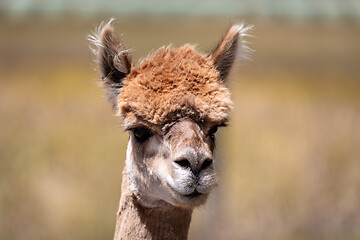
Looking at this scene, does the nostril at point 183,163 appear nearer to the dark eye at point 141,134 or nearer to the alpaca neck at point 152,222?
the dark eye at point 141,134

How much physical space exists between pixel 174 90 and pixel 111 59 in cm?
67

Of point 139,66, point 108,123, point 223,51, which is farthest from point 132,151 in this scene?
point 108,123

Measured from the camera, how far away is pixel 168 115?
355 centimetres

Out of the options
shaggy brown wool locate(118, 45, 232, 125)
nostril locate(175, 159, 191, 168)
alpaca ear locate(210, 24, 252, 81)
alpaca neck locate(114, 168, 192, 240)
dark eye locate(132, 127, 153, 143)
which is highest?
alpaca ear locate(210, 24, 252, 81)

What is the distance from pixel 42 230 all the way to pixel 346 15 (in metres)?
6.72

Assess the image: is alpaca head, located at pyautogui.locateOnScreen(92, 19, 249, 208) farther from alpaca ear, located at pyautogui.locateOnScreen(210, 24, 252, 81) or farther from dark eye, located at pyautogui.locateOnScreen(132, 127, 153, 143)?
alpaca ear, located at pyautogui.locateOnScreen(210, 24, 252, 81)

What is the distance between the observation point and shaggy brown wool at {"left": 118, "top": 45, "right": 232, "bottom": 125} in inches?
140

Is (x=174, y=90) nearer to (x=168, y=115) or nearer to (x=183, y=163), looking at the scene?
(x=168, y=115)

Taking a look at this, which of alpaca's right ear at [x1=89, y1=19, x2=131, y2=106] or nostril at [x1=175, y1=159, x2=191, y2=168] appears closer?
nostril at [x1=175, y1=159, x2=191, y2=168]

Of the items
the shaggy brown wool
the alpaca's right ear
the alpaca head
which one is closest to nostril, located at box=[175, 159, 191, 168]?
the alpaca head

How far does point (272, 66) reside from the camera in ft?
31.0

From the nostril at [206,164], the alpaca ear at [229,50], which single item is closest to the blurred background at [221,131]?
the alpaca ear at [229,50]

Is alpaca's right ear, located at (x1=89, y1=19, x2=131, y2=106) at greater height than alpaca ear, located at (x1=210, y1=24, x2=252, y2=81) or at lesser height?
lesser

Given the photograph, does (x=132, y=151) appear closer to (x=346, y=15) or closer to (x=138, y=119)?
(x=138, y=119)
